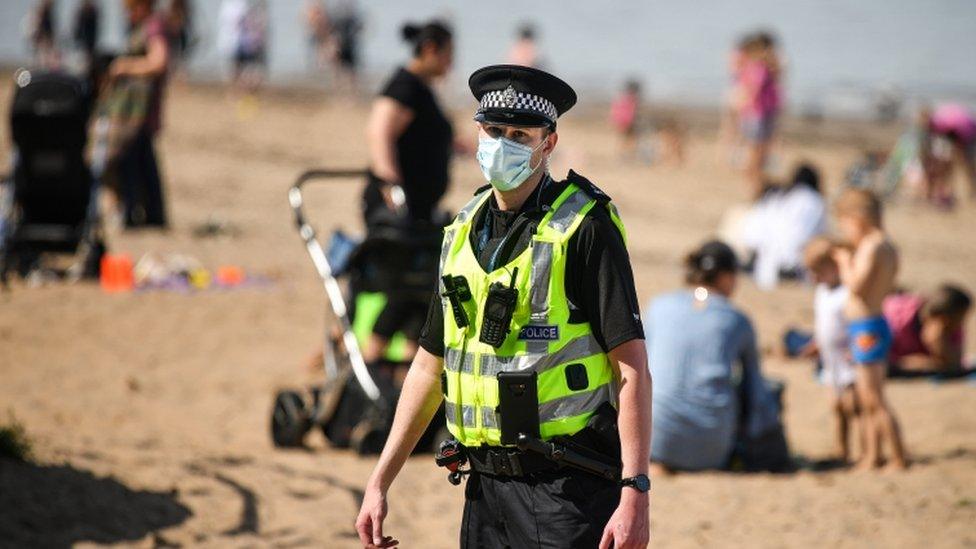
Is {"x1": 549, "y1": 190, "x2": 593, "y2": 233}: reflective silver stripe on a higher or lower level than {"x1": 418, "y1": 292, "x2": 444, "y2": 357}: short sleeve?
higher

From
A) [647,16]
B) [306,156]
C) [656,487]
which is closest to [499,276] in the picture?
[656,487]

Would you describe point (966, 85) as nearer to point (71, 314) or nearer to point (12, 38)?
point (12, 38)

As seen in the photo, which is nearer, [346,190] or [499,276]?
[499,276]

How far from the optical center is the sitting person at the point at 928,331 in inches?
381

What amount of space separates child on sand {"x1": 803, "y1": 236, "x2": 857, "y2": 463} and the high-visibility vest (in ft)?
13.8

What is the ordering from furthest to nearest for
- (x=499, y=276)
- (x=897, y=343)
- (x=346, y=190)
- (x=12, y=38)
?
(x=12, y=38) < (x=346, y=190) < (x=897, y=343) < (x=499, y=276)

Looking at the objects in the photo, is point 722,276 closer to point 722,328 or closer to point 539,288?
point 722,328

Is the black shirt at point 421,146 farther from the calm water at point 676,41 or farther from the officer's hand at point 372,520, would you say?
the calm water at point 676,41

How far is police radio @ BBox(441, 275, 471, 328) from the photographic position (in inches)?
163

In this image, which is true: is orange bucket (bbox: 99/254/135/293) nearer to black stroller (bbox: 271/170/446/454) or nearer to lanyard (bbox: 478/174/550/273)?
black stroller (bbox: 271/170/446/454)

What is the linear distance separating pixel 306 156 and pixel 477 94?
15.4 metres

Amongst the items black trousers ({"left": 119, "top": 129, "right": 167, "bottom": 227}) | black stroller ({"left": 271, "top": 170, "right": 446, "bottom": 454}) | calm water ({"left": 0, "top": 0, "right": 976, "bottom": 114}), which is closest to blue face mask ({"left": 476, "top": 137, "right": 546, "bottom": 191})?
black stroller ({"left": 271, "top": 170, "right": 446, "bottom": 454})

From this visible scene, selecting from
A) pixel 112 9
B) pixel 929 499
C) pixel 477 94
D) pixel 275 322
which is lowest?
pixel 929 499

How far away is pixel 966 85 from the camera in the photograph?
39.9 m
